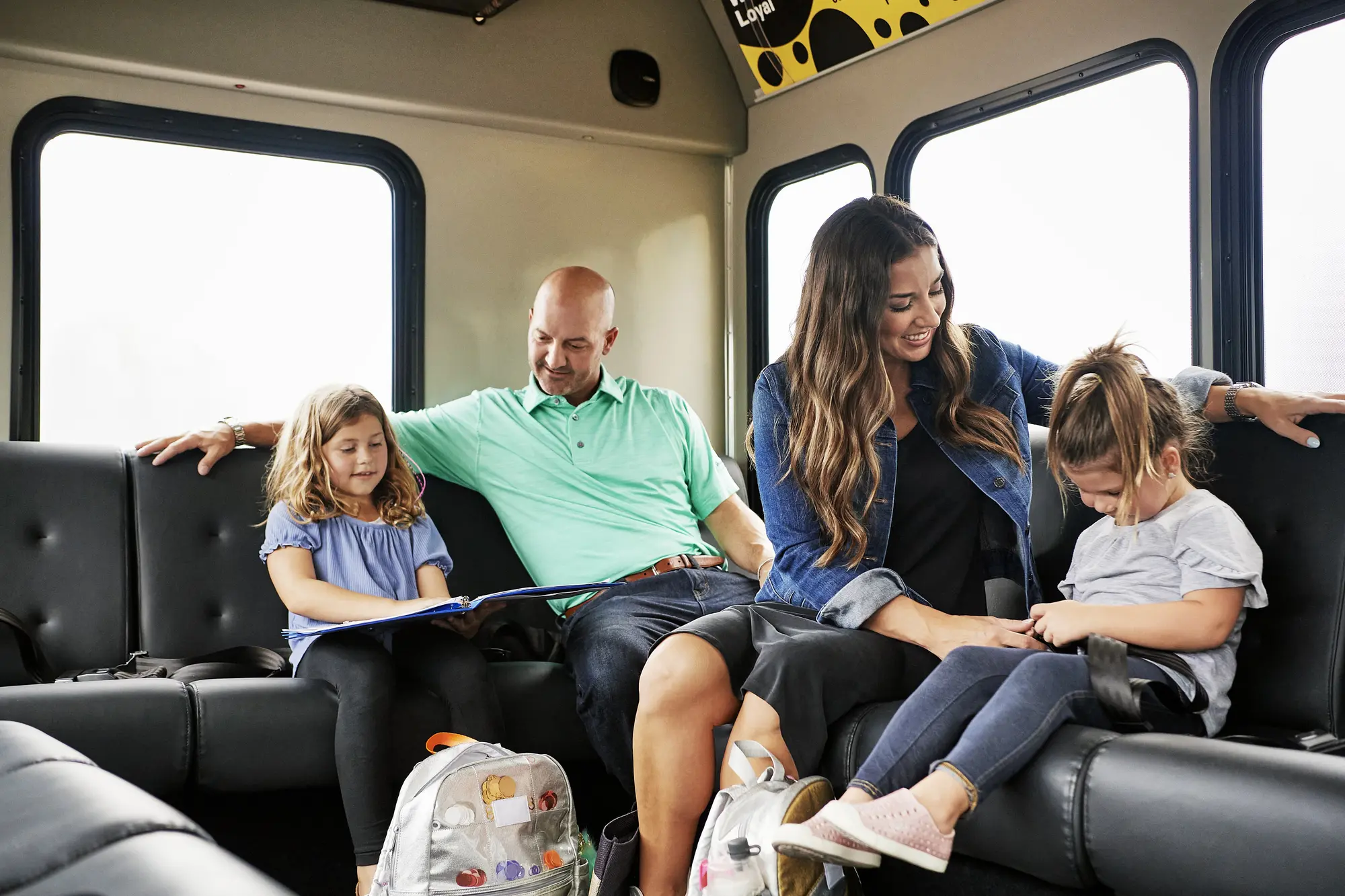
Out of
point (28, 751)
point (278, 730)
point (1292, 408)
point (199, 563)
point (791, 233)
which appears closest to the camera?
point (28, 751)

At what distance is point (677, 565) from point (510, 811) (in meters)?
0.98

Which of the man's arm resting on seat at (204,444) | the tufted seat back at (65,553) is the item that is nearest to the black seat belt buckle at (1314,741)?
the man's arm resting on seat at (204,444)

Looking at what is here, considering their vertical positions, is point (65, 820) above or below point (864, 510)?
below

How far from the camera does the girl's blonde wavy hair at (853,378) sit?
2275mm

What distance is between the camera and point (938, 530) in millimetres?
2332

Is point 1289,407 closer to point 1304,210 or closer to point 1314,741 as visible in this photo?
point 1314,741

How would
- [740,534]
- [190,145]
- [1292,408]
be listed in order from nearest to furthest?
[1292,408]
[740,534]
[190,145]

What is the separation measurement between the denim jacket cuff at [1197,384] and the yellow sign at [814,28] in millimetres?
1682

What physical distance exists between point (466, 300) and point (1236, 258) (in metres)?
2.50

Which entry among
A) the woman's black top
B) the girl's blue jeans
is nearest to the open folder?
the woman's black top

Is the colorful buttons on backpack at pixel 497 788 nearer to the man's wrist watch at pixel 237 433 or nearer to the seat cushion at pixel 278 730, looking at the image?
the seat cushion at pixel 278 730

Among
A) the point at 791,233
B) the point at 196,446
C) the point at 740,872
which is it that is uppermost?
the point at 791,233

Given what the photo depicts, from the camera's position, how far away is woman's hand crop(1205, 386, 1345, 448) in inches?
86.7

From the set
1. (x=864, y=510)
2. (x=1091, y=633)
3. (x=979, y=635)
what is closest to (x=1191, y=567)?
(x=1091, y=633)
